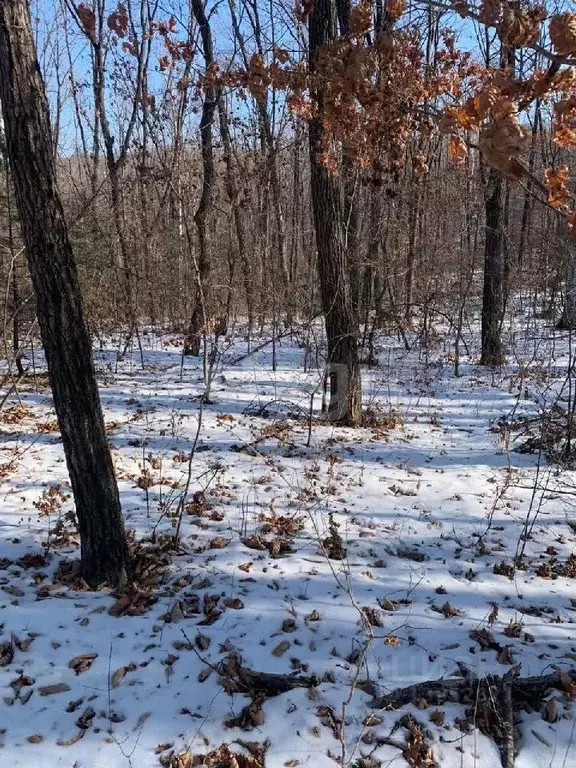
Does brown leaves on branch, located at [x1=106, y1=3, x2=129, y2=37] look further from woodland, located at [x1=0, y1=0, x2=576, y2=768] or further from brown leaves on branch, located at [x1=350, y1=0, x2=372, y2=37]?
brown leaves on branch, located at [x1=350, y1=0, x2=372, y2=37]

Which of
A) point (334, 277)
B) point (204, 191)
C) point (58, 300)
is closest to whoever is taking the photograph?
point (58, 300)

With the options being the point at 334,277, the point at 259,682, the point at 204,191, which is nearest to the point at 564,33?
the point at 259,682

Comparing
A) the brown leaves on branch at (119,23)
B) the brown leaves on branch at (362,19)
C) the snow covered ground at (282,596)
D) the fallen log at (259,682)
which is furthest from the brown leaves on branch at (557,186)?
the brown leaves on branch at (119,23)

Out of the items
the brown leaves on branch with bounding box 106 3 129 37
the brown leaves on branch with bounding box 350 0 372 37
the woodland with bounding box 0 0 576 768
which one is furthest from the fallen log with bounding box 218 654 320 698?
the brown leaves on branch with bounding box 106 3 129 37

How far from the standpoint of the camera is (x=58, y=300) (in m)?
3.17

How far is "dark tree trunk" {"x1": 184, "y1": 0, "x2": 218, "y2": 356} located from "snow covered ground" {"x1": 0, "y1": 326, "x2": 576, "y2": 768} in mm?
4036

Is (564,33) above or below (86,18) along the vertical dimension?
below

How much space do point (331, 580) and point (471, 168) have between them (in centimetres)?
1284

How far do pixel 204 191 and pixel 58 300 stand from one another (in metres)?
7.80

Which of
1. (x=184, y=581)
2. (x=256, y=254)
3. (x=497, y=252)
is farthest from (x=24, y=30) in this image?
(x=256, y=254)

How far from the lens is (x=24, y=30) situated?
9.41 feet

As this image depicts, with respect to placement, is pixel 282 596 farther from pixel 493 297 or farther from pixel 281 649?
pixel 493 297

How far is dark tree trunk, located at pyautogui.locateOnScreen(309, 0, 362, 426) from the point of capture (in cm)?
630

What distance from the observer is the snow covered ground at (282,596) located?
8.70ft
